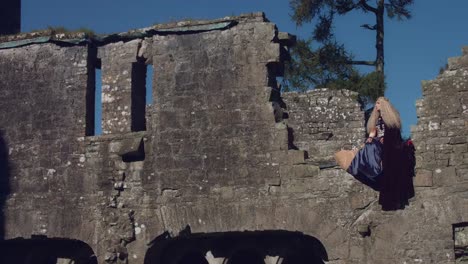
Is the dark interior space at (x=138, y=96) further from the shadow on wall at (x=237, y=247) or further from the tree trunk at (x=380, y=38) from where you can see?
the tree trunk at (x=380, y=38)

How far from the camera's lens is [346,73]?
24234 millimetres

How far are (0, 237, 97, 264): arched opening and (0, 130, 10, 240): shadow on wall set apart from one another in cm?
34

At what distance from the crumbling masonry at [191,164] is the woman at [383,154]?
1.76 m

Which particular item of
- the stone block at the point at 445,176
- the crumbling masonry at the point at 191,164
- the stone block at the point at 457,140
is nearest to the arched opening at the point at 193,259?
the crumbling masonry at the point at 191,164

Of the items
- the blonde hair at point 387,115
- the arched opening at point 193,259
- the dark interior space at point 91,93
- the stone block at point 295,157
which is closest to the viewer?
the blonde hair at point 387,115

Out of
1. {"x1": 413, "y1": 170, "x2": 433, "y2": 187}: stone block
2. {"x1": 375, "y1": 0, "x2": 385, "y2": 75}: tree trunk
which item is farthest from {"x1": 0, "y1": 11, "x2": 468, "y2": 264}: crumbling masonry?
{"x1": 375, "y1": 0, "x2": 385, "y2": 75}: tree trunk

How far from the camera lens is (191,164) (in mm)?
13867

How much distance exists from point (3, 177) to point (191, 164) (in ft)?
10.7

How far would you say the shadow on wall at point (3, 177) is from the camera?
A: 14751mm

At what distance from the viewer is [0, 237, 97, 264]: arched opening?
590 inches

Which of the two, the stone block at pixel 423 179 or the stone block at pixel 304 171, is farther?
the stone block at pixel 304 171

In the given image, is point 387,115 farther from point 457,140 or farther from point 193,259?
point 193,259

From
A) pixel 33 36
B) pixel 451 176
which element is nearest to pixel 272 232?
pixel 451 176

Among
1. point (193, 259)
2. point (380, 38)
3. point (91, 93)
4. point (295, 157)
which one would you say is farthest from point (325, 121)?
point (380, 38)
